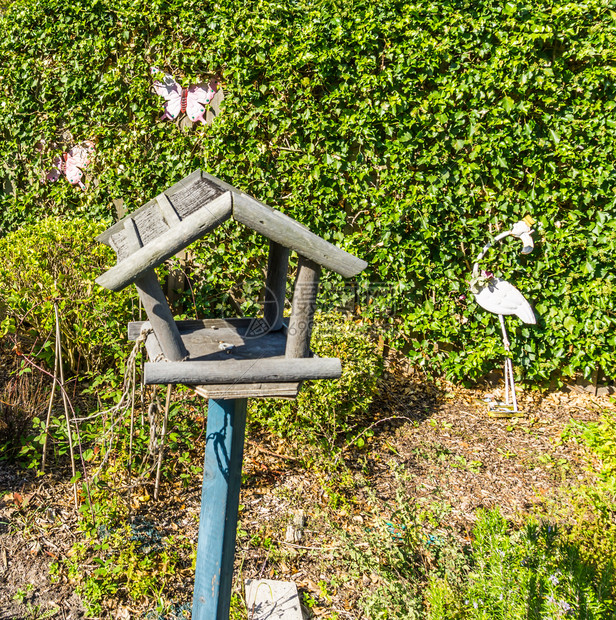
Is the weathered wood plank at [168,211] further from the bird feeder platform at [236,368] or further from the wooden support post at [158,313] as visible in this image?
the bird feeder platform at [236,368]

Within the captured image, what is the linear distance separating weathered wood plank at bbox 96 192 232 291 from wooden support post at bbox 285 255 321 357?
31 cm

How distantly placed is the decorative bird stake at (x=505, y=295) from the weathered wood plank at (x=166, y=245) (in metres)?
3.12

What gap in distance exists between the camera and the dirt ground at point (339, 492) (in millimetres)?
2438

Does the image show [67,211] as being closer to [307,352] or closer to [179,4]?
[179,4]

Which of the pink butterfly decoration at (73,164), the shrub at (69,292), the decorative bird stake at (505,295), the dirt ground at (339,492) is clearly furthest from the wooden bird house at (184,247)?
the pink butterfly decoration at (73,164)

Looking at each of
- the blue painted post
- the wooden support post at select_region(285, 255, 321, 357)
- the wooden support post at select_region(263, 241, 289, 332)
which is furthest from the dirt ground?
the wooden support post at select_region(285, 255, 321, 357)

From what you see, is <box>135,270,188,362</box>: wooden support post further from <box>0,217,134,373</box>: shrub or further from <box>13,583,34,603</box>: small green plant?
<box>0,217,134,373</box>: shrub

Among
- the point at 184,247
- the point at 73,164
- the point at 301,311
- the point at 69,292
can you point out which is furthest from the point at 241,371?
the point at 73,164

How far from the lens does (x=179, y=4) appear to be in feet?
14.0

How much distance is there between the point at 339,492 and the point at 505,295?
204 cm

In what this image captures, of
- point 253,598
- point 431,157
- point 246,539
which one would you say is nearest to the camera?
point 253,598

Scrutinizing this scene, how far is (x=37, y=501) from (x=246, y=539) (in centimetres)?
121

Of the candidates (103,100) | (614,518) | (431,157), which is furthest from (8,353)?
(614,518)

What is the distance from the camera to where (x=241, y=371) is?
4.53 feet
